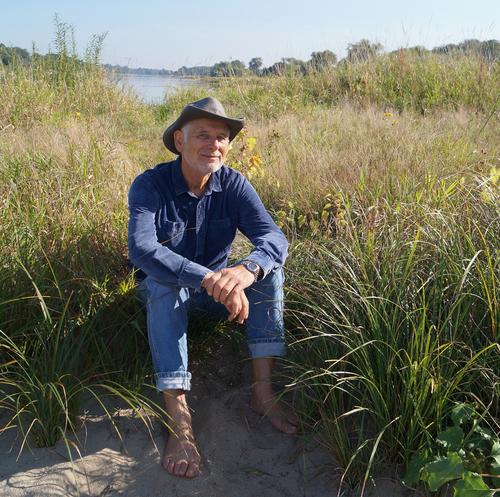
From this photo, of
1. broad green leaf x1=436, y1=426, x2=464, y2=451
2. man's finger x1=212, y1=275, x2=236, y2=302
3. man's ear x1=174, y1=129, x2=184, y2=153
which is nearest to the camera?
broad green leaf x1=436, y1=426, x2=464, y2=451

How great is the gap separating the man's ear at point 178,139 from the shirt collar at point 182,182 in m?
0.09

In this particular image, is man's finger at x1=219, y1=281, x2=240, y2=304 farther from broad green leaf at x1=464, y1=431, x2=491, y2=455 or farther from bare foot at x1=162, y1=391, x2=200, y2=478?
broad green leaf at x1=464, y1=431, x2=491, y2=455

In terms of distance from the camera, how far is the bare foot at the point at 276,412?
250cm

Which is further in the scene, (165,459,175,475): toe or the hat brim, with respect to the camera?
the hat brim

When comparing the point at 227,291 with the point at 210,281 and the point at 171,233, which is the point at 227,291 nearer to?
the point at 210,281

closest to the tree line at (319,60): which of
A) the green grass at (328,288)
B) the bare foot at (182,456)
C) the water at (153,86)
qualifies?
the water at (153,86)

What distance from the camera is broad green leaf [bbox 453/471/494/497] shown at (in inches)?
70.7

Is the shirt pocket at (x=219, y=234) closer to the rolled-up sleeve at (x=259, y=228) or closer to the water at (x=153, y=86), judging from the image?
the rolled-up sleeve at (x=259, y=228)

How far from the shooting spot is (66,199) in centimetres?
336

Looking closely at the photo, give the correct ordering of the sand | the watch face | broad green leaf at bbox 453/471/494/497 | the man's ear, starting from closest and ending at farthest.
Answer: broad green leaf at bbox 453/471/494/497
the sand
the watch face
the man's ear

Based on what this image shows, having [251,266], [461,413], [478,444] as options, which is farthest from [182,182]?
[478,444]

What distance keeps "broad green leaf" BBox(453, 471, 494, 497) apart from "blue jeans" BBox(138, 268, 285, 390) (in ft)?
3.17

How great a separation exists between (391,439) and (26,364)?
154 centimetres

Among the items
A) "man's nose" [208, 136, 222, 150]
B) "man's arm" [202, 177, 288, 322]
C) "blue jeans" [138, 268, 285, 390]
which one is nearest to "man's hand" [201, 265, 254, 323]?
"man's arm" [202, 177, 288, 322]
